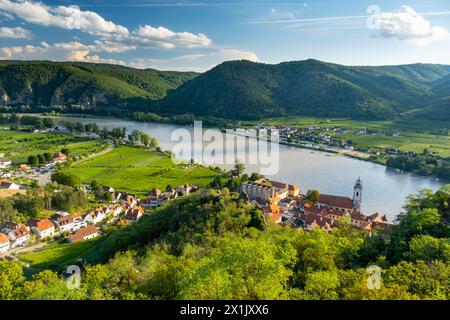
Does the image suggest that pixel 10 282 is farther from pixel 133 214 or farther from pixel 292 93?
pixel 292 93

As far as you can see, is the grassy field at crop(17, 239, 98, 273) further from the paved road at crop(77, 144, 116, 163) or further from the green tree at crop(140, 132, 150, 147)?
the green tree at crop(140, 132, 150, 147)

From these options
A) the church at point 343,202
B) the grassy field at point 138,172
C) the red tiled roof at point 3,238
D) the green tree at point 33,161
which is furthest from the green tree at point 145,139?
the red tiled roof at point 3,238

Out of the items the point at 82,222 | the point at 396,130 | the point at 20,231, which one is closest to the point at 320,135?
the point at 396,130

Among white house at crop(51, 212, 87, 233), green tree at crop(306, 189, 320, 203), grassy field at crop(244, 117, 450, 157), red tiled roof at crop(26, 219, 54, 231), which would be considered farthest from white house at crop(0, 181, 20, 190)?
grassy field at crop(244, 117, 450, 157)

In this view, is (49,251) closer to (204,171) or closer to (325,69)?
(204,171)

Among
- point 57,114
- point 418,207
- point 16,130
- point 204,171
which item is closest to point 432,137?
point 204,171

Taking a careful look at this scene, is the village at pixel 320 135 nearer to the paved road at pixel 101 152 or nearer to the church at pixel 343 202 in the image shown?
the church at pixel 343 202

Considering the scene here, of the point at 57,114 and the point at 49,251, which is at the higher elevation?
the point at 57,114
